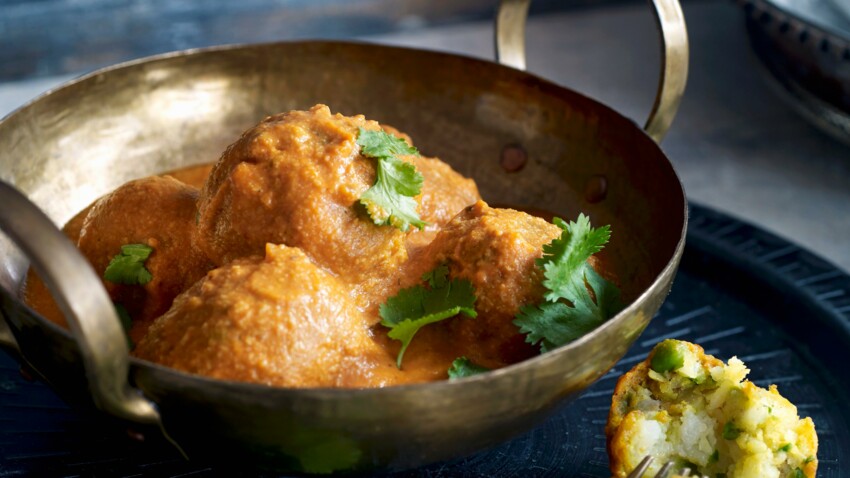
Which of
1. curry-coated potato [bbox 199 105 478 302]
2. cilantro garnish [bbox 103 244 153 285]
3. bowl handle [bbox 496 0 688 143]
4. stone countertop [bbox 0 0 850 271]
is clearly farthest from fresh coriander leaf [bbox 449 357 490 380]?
stone countertop [bbox 0 0 850 271]

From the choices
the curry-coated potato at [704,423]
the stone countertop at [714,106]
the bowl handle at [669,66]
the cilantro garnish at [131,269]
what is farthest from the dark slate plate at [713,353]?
the stone countertop at [714,106]

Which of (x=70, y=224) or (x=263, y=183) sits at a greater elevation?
(x=263, y=183)

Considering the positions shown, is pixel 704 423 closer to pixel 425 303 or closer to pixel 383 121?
pixel 425 303

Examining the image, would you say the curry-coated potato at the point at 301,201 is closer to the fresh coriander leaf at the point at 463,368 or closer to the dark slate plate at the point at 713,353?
the fresh coriander leaf at the point at 463,368

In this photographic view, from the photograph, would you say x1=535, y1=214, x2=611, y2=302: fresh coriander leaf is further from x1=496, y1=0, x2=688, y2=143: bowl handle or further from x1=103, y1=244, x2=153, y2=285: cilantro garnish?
x1=103, y1=244, x2=153, y2=285: cilantro garnish

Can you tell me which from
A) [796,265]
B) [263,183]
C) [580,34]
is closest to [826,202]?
[796,265]

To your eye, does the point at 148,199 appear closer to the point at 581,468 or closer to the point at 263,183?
the point at 263,183

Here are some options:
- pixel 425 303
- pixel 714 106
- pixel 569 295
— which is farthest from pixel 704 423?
pixel 714 106
